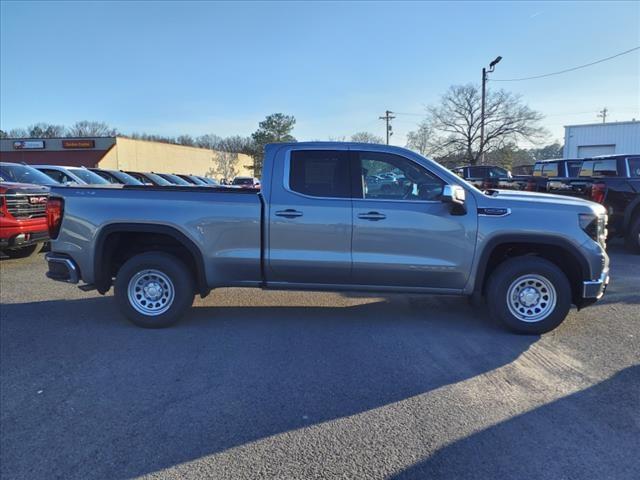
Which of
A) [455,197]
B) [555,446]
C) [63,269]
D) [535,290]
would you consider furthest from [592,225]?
[63,269]

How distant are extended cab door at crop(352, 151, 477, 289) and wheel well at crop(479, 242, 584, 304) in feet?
1.41

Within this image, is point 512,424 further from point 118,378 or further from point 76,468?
point 118,378

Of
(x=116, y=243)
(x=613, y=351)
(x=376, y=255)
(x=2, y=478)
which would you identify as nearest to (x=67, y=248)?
(x=116, y=243)

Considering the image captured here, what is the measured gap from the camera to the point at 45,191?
29.8 feet

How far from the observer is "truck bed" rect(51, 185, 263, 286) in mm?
5008

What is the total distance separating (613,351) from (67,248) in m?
5.72

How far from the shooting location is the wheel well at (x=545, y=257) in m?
4.99

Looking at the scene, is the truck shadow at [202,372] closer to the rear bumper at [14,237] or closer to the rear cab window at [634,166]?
the rear bumper at [14,237]

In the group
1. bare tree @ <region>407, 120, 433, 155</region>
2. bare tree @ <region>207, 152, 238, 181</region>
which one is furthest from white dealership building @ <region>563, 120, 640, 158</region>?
bare tree @ <region>207, 152, 238, 181</region>

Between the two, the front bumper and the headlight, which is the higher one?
the headlight

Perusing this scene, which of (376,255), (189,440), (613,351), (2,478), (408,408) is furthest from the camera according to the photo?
(376,255)

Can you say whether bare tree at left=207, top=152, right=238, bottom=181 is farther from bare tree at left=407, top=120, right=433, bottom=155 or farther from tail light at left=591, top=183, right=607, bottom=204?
tail light at left=591, top=183, right=607, bottom=204

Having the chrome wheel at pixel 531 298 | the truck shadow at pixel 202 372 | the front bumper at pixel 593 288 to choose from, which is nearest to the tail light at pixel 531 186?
the truck shadow at pixel 202 372

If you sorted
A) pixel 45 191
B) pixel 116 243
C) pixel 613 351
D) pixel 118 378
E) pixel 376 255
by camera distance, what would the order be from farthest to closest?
pixel 45 191, pixel 116 243, pixel 376 255, pixel 613 351, pixel 118 378
